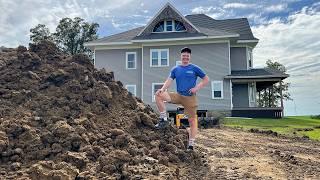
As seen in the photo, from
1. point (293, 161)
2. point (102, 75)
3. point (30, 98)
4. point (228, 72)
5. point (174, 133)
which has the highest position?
point (228, 72)

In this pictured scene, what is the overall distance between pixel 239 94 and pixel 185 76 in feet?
68.9

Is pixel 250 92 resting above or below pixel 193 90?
above

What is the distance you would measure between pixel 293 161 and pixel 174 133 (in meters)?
2.24

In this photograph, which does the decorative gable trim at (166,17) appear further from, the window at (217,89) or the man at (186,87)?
the man at (186,87)

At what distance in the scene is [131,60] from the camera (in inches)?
1113

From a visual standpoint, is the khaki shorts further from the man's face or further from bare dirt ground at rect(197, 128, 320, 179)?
bare dirt ground at rect(197, 128, 320, 179)

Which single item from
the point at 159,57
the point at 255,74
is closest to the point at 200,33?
the point at 159,57

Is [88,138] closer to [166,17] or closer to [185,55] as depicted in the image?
[185,55]

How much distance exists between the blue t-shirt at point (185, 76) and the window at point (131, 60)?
21209 mm

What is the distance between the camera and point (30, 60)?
8.66m

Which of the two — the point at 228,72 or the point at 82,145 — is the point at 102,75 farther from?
the point at 228,72

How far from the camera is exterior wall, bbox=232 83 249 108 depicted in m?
27.3

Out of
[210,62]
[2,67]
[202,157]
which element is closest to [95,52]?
[210,62]

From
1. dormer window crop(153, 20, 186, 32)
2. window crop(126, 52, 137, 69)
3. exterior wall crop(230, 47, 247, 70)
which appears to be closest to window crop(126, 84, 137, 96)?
window crop(126, 52, 137, 69)
